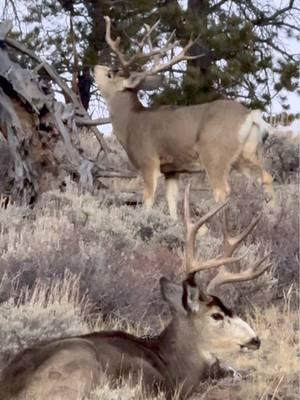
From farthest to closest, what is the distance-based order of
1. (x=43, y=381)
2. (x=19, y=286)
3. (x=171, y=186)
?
(x=171, y=186) < (x=19, y=286) < (x=43, y=381)

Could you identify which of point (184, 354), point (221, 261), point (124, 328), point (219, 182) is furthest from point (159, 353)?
point (219, 182)

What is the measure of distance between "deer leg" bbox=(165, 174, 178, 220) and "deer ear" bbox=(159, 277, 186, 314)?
640cm

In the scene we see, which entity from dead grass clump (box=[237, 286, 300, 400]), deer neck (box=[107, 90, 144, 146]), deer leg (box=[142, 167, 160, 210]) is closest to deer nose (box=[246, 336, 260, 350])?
dead grass clump (box=[237, 286, 300, 400])

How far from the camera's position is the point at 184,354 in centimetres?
617

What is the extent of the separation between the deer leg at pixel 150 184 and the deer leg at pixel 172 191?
179mm

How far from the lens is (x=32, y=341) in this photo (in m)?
6.35

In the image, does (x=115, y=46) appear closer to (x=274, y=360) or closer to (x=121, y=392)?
(x=274, y=360)

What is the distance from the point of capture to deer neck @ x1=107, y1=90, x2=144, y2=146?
48.8 ft

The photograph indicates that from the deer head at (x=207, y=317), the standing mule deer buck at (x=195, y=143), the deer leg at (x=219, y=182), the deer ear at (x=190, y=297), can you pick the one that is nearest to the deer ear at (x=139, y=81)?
the standing mule deer buck at (x=195, y=143)

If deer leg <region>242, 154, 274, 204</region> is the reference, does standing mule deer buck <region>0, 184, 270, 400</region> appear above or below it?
below

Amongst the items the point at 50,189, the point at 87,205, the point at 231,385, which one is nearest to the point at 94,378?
the point at 231,385

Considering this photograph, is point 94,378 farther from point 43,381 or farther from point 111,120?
point 111,120

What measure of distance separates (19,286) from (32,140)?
5.05 metres

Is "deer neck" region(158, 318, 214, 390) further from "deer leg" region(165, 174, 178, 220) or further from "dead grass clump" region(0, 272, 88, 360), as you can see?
"deer leg" region(165, 174, 178, 220)
